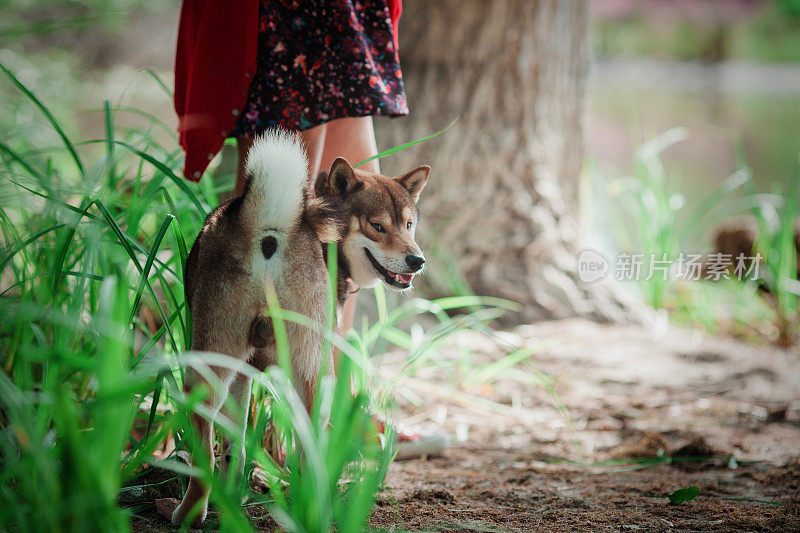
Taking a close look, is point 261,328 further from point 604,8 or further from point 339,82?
point 604,8

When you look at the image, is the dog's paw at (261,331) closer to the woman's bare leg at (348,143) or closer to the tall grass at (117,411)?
the tall grass at (117,411)

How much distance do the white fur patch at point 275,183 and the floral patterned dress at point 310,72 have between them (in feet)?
1.48

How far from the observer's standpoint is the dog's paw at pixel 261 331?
1153mm

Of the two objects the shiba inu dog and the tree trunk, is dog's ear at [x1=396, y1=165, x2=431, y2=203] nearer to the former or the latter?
the shiba inu dog

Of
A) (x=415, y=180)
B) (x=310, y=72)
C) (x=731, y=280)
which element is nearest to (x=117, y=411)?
(x=415, y=180)

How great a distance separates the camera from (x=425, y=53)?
3.15 m

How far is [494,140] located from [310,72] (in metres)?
1.71

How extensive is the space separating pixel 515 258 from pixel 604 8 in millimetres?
18179

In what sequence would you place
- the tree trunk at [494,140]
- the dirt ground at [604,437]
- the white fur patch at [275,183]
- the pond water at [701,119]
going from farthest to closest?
the pond water at [701,119]
the tree trunk at [494,140]
the dirt ground at [604,437]
the white fur patch at [275,183]

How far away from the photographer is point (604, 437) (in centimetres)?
216

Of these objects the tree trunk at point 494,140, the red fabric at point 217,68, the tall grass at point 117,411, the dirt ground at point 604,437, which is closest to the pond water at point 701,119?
the tree trunk at point 494,140

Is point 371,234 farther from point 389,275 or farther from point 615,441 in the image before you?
point 615,441

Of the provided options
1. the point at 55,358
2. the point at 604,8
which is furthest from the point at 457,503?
the point at 604,8

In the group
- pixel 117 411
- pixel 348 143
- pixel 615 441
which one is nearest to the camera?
pixel 117 411
